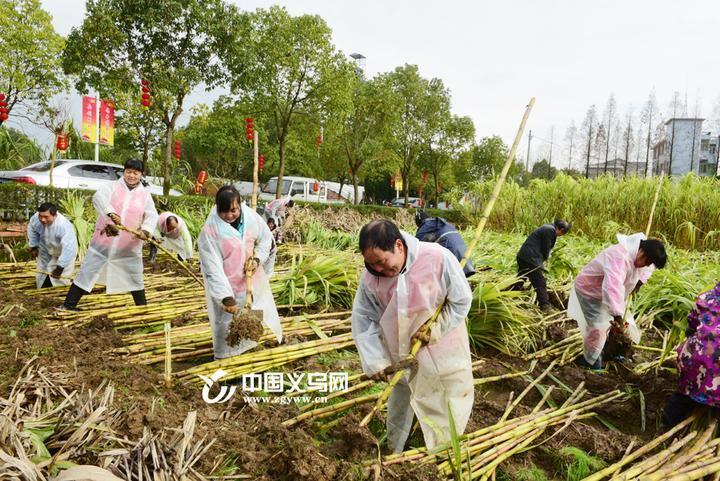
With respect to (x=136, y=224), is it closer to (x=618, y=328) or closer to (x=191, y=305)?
(x=191, y=305)

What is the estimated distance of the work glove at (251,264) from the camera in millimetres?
3094

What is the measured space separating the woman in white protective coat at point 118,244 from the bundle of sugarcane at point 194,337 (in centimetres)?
74

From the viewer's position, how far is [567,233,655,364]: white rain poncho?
3.33m

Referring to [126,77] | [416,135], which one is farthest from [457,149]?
[126,77]

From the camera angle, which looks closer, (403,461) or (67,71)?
(403,461)

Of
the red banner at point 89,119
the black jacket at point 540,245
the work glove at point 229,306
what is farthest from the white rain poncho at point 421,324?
the red banner at point 89,119

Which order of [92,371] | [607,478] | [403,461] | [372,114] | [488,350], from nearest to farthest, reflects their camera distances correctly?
[403,461] < [607,478] < [92,371] < [488,350] < [372,114]

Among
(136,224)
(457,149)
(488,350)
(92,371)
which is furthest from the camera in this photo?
(457,149)

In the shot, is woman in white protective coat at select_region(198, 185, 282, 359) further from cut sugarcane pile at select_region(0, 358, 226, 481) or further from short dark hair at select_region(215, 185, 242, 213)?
cut sugarcane pile at select_region(0, 358, 226, 481)

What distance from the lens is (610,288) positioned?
10.8 feet

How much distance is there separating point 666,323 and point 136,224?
Answer: 476 centimetres

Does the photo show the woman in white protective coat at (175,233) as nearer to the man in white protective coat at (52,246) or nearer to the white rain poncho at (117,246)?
the white rain poncho at (117,246)

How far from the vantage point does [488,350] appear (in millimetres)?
3881

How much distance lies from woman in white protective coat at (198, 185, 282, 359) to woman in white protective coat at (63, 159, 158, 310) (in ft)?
4.19
